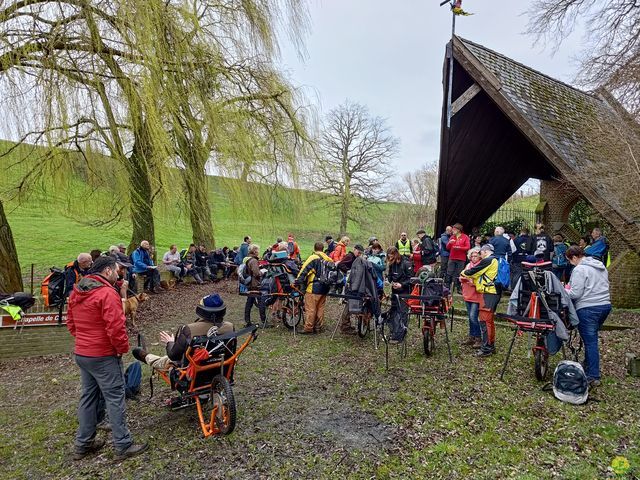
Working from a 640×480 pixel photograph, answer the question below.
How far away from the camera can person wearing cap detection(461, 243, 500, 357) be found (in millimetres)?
6422

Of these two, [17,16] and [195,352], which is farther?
[17,16]

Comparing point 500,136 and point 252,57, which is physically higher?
point 252,57

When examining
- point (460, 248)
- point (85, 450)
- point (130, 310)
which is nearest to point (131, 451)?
point (85, 450)

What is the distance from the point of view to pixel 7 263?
29.0ft

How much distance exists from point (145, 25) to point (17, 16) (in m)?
2.11

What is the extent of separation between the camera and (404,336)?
693cm

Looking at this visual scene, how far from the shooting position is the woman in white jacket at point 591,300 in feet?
17.3

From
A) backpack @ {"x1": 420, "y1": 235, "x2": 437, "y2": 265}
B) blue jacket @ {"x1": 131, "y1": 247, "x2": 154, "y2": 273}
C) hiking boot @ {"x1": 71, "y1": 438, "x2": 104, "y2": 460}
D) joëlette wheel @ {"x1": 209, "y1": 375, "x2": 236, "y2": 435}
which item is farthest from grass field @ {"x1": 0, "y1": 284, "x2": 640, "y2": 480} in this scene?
blue jacket @ {"x1": 131, "y1": 247, "x2": 154, "y2": 273}

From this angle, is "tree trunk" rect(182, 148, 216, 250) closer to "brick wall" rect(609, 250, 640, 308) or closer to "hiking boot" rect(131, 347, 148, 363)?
"hiking boot" rect(131, 347, 148, 363)

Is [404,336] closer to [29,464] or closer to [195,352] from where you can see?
[195,352]

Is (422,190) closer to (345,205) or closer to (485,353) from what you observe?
(345,205)

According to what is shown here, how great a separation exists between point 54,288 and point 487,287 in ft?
24.2

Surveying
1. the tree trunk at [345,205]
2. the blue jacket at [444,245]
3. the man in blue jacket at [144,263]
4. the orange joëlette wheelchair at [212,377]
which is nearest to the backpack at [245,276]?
the orange joëlette wheelchair at [212,377]

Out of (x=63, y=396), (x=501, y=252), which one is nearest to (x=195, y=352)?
(x=63, y=396)
